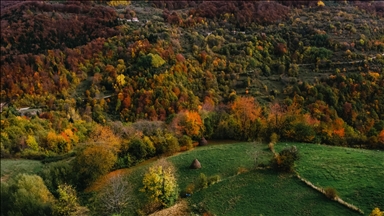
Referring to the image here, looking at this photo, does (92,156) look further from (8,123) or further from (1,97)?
(1,97)

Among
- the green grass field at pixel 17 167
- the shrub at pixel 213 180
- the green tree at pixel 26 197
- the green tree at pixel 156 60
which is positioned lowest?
the green grass field at pixel 17 167

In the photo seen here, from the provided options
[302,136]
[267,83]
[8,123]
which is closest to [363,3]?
[267,83]

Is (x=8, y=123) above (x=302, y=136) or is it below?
below

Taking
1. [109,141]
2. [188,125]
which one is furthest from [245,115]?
[109,141]

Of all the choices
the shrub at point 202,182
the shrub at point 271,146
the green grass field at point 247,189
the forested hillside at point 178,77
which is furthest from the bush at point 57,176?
the shrub at point 271,146

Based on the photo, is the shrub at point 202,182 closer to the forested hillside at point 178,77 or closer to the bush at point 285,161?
the bush at point 285,161

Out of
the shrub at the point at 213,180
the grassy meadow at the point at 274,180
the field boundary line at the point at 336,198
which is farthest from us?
the shrub at the point at 213,180

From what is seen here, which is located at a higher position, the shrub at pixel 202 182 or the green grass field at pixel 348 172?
the green grass field at pixel 348 172

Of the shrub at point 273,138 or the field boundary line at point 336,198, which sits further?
the shrub at point 273,138
